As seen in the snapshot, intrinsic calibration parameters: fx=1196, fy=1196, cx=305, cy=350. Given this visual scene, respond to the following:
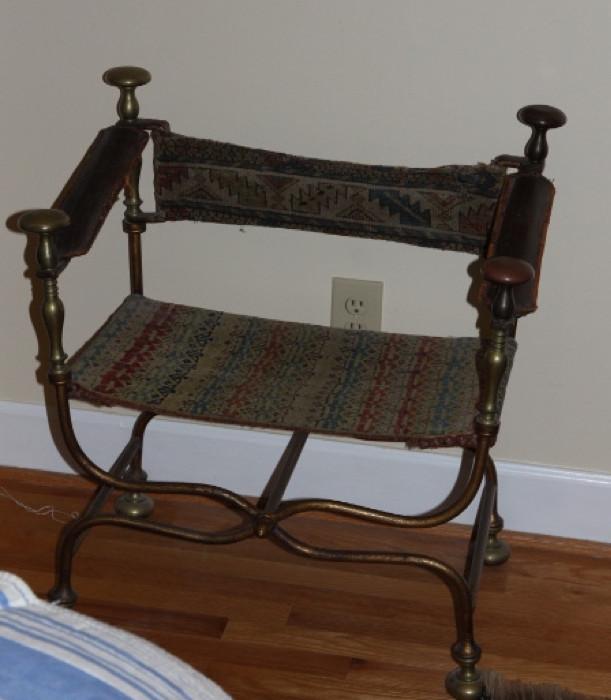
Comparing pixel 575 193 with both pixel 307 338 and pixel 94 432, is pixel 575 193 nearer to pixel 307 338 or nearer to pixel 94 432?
pixel 307 338

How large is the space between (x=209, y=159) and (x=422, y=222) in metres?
0.36

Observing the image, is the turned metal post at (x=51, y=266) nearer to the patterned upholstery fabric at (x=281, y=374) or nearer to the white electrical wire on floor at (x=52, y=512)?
the patterned upholstery fabric at (x=281, y=374)

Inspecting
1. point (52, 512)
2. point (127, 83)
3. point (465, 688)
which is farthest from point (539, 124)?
point (52, 512)

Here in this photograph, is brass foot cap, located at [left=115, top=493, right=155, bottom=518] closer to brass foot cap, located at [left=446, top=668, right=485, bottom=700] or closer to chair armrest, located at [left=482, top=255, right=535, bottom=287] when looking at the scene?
brass foot cap, located at [left=446, top=668, right=485, bottom=700]

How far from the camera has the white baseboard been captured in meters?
2.13

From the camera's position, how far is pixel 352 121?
Answer: 1.96 meters

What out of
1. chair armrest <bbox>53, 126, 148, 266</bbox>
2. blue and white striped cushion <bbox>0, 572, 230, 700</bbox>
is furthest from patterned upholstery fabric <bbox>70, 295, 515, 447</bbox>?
blue and white striped cushion <bbox>0, 572, 230, 700</bbox>

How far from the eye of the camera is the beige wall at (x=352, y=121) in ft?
6.17

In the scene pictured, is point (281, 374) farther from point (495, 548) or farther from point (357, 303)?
point (495, 548)

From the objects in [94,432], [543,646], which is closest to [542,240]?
[543,646]

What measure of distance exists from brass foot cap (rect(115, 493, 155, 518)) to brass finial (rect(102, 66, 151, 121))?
2.31 feet

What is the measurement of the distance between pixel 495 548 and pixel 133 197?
88cm

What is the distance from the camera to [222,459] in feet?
7.38

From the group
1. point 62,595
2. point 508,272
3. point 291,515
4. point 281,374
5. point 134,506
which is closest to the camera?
point 508,272
